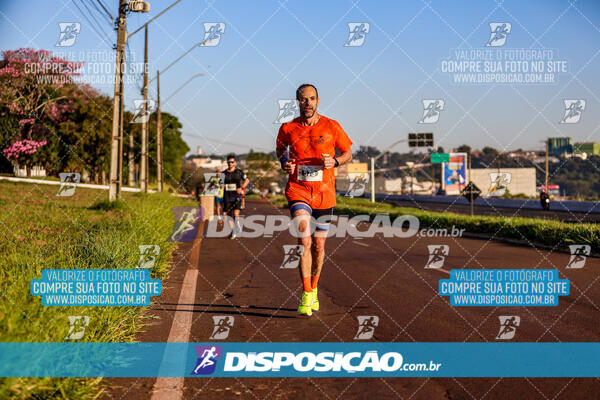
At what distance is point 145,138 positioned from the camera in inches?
1251

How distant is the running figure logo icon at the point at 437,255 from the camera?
10781 millimetres

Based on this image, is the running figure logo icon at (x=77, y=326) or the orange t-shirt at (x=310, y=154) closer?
the running figure logo icon at (x=77, y=326)

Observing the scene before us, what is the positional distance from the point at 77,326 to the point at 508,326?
12.6ft

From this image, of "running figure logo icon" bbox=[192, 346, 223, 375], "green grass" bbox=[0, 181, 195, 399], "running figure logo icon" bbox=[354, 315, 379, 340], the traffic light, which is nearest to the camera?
"green grass" bbox=[0, 181, 195, 399]

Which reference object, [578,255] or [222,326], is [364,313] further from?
[578,255]

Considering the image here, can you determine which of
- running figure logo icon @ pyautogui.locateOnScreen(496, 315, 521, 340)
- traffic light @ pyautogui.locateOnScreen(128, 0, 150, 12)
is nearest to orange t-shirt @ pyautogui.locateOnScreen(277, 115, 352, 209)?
running figure logo icon @ pyautogui.locateOnScreen(496, 315, 521, 340)

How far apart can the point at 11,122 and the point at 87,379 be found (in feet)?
A: 134

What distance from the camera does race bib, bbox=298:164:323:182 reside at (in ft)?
21.6

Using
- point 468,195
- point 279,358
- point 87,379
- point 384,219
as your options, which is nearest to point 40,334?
point 87,379

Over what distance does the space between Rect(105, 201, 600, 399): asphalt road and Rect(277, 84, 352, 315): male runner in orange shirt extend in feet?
2.01

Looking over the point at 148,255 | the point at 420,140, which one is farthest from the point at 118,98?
the point at 420,140

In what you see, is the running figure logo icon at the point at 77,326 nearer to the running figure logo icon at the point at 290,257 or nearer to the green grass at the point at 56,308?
the green grass at the point at 56,308

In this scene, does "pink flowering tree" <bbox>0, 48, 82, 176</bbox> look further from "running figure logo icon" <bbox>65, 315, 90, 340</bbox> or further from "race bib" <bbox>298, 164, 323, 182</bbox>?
"running figure logo icon" <bbox>65, 315, 90, 340</bbox>

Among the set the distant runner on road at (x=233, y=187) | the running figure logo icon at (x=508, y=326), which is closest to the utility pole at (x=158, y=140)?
the distant runner on road at (x=233, y=187)
